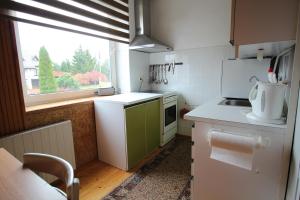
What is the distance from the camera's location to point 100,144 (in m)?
2.15

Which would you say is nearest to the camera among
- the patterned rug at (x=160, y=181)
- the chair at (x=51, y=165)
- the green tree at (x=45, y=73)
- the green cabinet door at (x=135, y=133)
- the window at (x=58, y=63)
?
the chair at (x=51, y=165)

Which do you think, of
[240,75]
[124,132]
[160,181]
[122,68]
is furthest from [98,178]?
[240,75]

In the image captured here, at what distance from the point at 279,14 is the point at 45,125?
198 centimetres

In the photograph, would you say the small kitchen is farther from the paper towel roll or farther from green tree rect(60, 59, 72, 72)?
green tree rect(60, 59, 72, 72)

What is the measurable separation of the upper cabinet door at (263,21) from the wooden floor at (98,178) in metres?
1.67

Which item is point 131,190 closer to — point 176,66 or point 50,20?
point 50,20

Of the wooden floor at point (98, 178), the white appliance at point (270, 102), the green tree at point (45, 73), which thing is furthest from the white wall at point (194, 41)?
the green tree at point (45, 73)

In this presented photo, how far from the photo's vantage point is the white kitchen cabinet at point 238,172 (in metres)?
0.98

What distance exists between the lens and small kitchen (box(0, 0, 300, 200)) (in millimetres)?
975

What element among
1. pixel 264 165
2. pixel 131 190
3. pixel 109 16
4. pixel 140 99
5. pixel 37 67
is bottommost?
pixel 131 190

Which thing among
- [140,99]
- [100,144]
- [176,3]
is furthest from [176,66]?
[100,144]

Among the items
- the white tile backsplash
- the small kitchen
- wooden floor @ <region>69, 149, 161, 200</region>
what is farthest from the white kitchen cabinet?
the white tile backsplash

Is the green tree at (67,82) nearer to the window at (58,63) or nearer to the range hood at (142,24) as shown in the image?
the window at (58,63)

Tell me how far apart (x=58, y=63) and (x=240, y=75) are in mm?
2110
